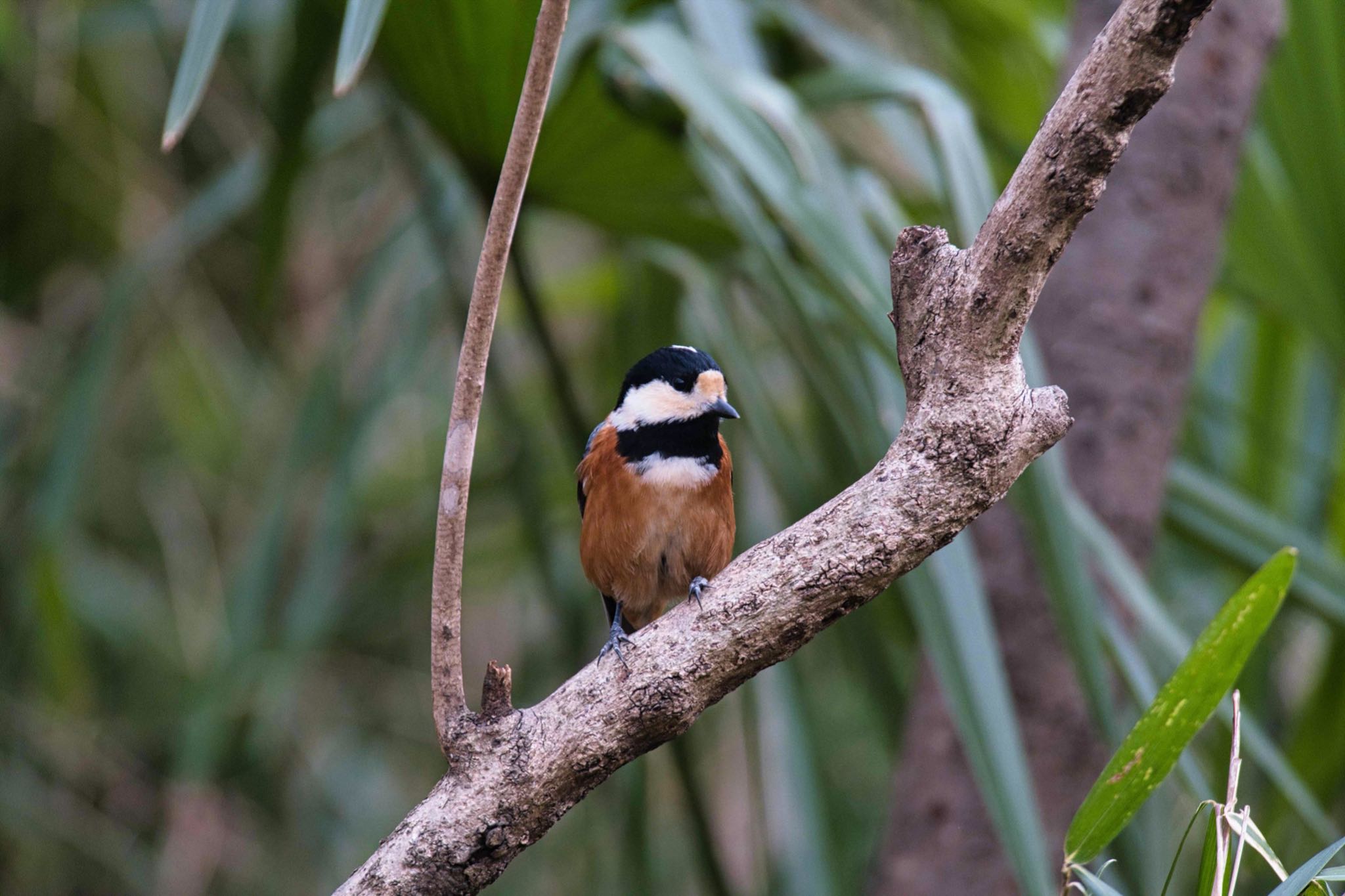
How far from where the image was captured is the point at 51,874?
10.1 ft

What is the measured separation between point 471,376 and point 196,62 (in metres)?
0.65

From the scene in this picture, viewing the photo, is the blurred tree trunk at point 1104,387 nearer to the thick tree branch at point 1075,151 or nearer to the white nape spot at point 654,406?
the white nape spot at point 654,406

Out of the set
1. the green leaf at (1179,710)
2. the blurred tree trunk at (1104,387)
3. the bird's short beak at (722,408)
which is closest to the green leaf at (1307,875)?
the green leaf at (1179,710)

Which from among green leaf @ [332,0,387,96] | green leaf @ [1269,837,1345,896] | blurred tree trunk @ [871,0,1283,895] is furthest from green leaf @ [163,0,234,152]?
blurred tree trunk @ [871,0,1283,895]

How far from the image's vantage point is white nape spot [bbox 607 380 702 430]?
179 cm

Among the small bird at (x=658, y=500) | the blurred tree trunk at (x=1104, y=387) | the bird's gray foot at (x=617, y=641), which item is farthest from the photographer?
the blurred tree trunk at (x=1104, y=387)

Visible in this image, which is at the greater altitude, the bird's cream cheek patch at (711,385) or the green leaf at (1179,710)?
the bird's cream cheek patch at (711,385)

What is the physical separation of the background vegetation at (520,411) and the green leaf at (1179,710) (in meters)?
0.27

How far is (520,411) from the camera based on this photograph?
2.92 m

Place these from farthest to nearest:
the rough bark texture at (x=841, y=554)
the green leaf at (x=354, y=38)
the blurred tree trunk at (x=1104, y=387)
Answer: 1. the blurred tree trunk at (x=1104, y=387)
2. the green leaf at (x=354, y=38)
3. the rough bark texture at (x=841, y=554)

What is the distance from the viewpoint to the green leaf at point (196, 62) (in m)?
1.30

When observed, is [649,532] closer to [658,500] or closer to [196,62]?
[658,500]

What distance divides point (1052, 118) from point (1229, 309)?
240 cm

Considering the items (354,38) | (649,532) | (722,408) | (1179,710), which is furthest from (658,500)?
(1179,710)
